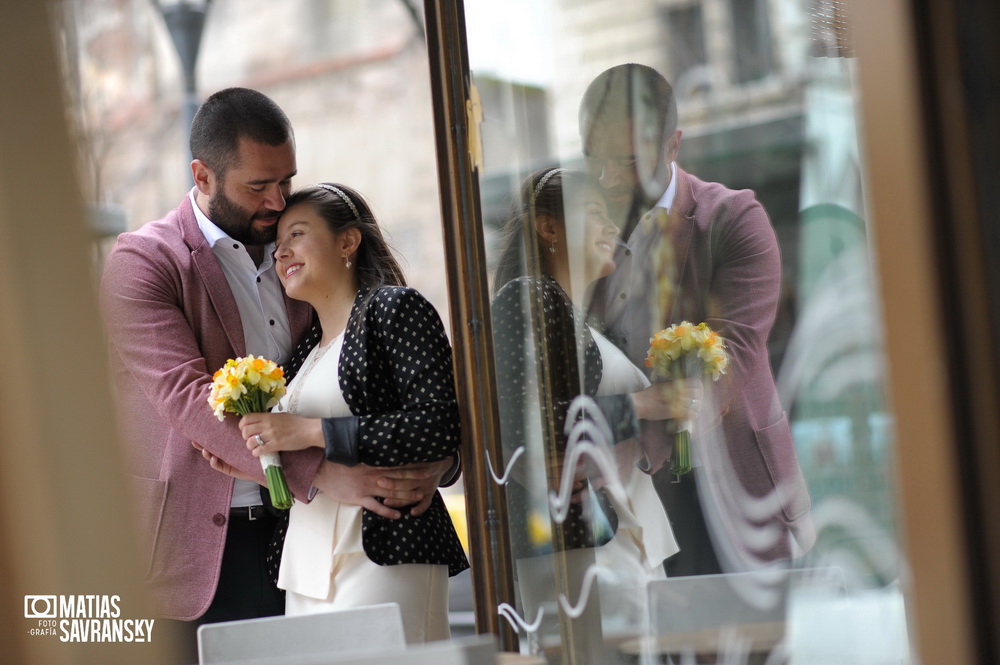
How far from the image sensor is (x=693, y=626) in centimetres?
209

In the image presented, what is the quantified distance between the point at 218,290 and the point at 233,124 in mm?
451

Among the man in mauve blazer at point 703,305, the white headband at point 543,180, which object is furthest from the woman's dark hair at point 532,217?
Result: the man in mauve blazer at point 703,305

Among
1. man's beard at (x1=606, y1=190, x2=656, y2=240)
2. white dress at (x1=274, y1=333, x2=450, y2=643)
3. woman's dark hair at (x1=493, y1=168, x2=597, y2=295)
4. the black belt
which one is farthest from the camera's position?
the black belt

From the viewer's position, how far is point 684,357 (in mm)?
2105

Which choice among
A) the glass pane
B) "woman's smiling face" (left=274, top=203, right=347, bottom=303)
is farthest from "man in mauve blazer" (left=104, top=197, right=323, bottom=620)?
the glass pane

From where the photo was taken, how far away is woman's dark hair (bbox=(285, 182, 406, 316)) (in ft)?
9.40

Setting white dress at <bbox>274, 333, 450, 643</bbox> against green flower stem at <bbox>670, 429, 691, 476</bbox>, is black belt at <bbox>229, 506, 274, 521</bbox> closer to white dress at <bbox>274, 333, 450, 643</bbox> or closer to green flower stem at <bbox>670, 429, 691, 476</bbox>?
white dress at <bbox>274, 333, 450, 643</bbox>

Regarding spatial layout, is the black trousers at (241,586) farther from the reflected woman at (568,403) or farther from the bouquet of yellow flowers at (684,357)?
the bouquet of yellow flowers at (684,357)

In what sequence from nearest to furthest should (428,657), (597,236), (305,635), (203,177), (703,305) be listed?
(428,657)
(703,305)
(305,635)
(597,236)
(203,177)

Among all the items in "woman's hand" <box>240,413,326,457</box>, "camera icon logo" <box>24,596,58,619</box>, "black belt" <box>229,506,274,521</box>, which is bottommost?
"black belt" <box>229,506,274,521</box>

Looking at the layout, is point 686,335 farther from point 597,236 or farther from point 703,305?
point 597,236

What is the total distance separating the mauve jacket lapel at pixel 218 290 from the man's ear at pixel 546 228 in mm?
893

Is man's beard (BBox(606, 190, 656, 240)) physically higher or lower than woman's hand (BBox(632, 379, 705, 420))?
higher

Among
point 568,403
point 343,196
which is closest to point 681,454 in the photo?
point 568,403
